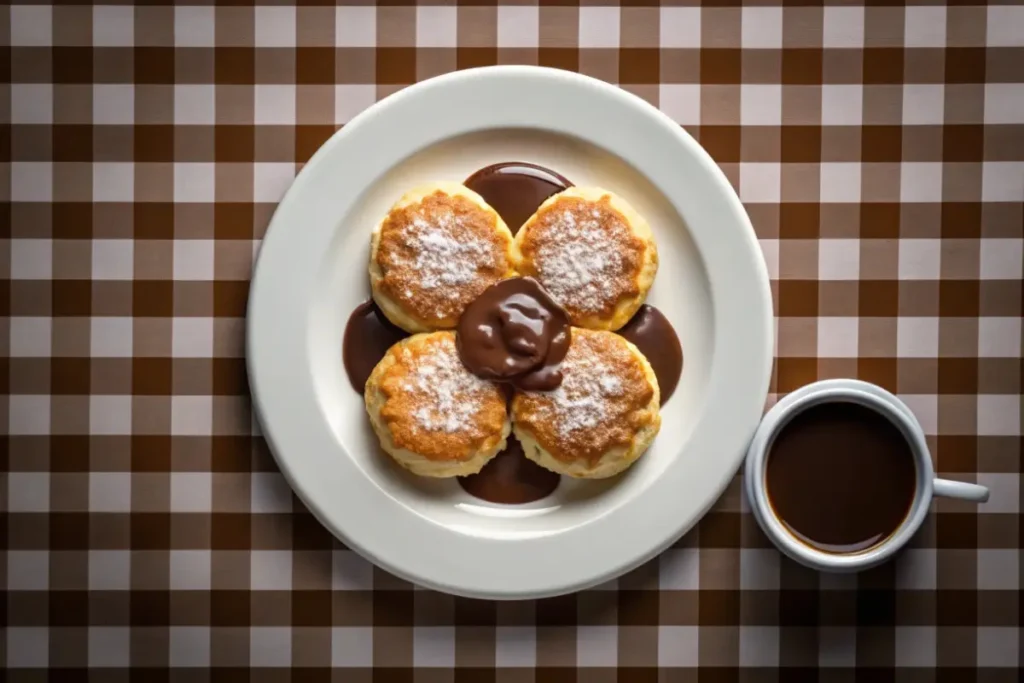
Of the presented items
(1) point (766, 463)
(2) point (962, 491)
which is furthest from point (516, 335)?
(2) point (962, 491)

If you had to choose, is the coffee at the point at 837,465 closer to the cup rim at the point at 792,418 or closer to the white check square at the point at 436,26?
the cup rim at the point at 792,418

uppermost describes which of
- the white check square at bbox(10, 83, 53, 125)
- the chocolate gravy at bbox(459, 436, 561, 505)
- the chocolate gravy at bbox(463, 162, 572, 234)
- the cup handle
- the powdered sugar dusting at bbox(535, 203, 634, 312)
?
the white check square at bbox(10, 83, 53, 125)

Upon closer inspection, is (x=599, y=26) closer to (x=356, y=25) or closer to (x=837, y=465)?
(x=356, y=25)

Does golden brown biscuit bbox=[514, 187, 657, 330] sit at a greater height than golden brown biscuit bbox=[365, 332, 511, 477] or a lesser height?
greater

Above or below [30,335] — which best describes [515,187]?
above

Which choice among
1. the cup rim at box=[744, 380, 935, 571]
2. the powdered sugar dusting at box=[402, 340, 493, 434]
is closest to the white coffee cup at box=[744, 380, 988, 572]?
the cup rim at box=[744, 380, 935, 571]

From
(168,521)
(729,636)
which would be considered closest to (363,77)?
(168,521)

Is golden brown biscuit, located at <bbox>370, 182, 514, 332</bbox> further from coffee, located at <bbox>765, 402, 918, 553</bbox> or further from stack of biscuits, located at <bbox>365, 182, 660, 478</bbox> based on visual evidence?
coffee, located at <bbox>765, 402, 918, 553</bbox>
